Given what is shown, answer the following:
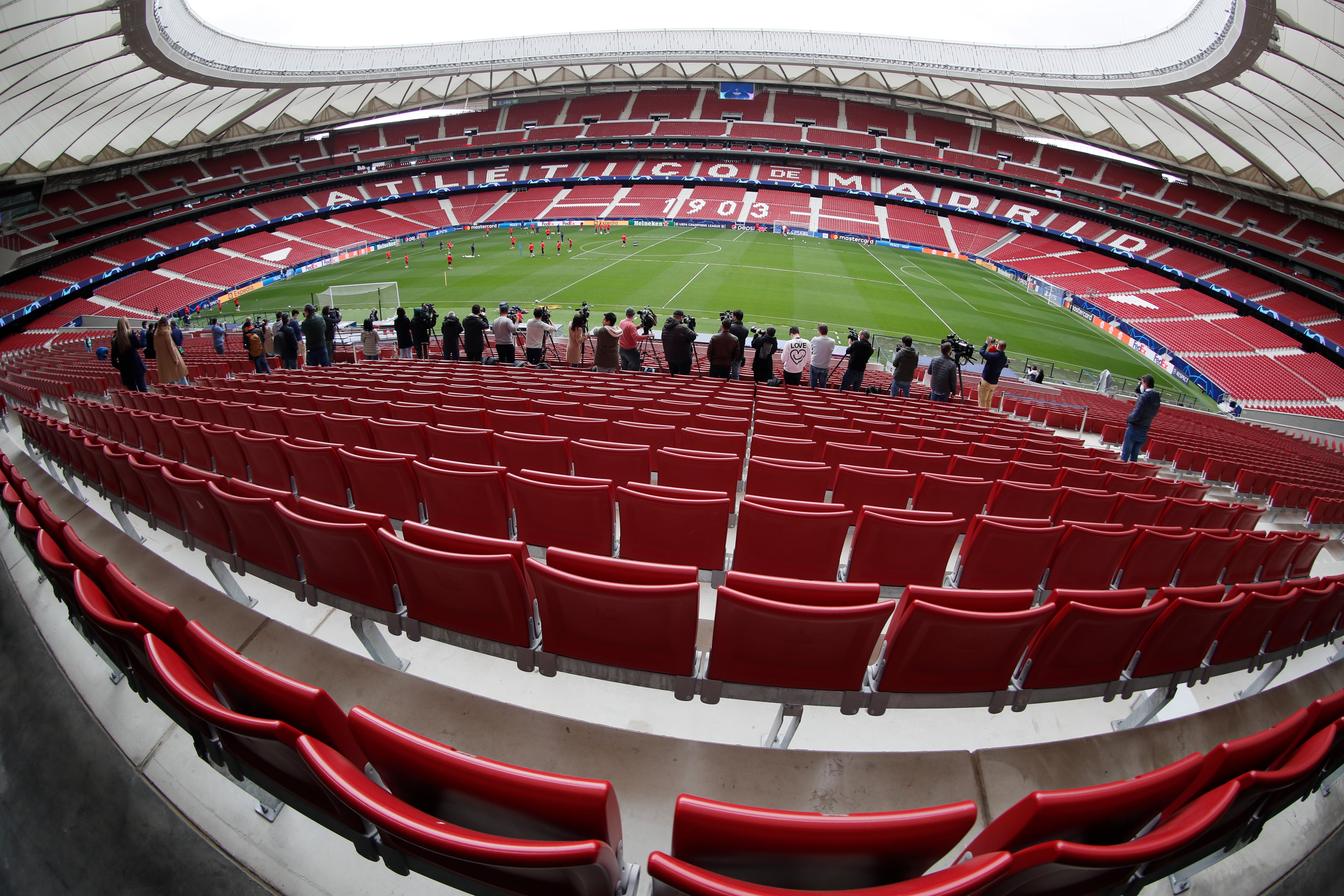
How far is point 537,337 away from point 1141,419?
1165 centimetres

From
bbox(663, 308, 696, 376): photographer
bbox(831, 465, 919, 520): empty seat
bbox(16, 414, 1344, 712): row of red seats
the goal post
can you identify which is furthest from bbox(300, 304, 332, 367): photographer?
the goal post

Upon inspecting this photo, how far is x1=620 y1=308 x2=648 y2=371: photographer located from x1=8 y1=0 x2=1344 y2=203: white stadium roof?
81.9ft

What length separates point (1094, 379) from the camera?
21.9 metres

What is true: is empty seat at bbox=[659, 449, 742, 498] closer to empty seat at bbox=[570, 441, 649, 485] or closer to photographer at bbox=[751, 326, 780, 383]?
empty seat at bbox=[570, 441, 649, 485]

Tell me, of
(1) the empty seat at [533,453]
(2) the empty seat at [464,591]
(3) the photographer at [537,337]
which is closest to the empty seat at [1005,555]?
(2) the empty seat at [464,591]

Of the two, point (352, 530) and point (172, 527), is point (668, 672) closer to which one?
point (352, 530)

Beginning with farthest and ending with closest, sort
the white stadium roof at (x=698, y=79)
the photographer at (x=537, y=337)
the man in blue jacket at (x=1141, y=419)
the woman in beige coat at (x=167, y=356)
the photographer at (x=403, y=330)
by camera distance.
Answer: the white stadium roof at (x=698, y=79), the photographer at (x=403, y=330), the photographer at (x=537, y=337), the woman in beige coat at (x=167, y=356), the man in blue jacket at (x=1141, y=419)

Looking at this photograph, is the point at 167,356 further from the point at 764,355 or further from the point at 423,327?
the point at 764,355

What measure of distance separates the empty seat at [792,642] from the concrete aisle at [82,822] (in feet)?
6.80

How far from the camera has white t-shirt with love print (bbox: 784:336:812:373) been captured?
11477mm

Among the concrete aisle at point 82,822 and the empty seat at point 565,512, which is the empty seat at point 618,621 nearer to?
the empty seat at point 565,512

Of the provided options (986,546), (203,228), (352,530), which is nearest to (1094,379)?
(986,546)

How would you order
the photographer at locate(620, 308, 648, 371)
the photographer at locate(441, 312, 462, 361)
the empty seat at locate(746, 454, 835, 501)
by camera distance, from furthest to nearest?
the photographer at locate(441, 312, 462, 361) < the photographer at locate(620, 308, 648, 371) < the empty seat at locate(746, 454, 835, 501)

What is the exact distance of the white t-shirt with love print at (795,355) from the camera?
11.5 meters
